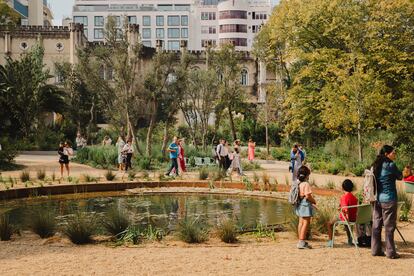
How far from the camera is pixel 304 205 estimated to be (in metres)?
9.05

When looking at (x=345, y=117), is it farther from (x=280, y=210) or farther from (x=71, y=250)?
(x=71, y=250)

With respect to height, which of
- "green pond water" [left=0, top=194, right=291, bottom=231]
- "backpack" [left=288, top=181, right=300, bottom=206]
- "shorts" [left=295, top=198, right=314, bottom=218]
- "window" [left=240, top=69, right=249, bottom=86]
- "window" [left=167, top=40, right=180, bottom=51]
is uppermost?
"window" [left=167, top=40, right=180, bottom=51]

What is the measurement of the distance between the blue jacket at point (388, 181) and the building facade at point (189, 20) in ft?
279

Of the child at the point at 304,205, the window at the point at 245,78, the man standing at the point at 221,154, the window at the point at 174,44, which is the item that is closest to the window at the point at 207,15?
the window at the point at 174,44

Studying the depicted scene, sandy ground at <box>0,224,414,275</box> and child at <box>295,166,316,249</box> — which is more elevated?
child at <box>295,166,316,249</box>

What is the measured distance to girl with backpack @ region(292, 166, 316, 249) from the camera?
9008 millimetres

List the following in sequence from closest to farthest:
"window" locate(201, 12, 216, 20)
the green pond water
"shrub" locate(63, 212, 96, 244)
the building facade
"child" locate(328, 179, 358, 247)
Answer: "child" locate(328, 179, 358, 247)
"shrub" locate(63, 212, 96, 244)
the green pond water
the building facade
"window" locate(201, 12, 216, 20)

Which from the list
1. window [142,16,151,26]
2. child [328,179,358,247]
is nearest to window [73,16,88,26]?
window [142,16,151,26]

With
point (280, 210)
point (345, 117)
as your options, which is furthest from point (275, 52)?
point (280, 210)

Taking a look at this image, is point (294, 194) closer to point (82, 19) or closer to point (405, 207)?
point (405, 207)

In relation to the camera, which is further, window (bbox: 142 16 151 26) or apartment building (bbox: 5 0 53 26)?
window (bbox: 142 16 151 26)

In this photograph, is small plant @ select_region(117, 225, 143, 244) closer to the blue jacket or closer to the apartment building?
the blue jacket

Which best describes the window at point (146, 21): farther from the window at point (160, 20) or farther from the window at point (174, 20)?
the window at point (174, 20)

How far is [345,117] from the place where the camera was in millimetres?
25500
